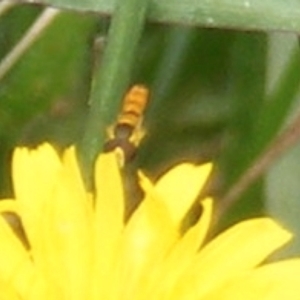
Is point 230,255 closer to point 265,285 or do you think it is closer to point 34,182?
point 265,285

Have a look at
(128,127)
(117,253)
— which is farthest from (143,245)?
(128,127)

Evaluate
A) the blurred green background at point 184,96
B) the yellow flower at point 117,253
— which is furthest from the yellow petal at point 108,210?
the blurred green background at point 184,96

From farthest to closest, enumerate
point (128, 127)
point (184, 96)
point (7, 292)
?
point (184, 96) → point (128, 127) → point (7, 292)

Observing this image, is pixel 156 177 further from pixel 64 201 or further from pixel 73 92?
pixel 64 201

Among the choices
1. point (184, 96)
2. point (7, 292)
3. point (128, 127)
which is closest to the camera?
point (7, 292)

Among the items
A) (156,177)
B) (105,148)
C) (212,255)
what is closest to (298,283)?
(212,255)
